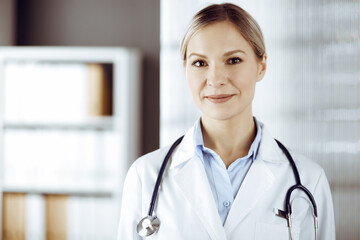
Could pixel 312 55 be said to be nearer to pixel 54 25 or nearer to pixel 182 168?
pixel 182 168

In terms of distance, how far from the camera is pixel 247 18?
1.01 meters

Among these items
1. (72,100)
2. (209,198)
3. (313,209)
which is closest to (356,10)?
(313,209)

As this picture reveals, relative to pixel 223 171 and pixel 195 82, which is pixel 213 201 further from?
pixel 195 82

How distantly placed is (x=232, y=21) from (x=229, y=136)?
306 millimetres

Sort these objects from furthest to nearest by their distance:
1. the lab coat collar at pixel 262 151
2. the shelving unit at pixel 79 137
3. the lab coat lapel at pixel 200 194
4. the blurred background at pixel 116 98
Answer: the shelving unit at pixel 79 137 → the blurred background at pixel 116 98 → the lab coat collar at pixel 262 151 → the lab coat lapel at pixel 200 194

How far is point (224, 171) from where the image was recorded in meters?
1.04

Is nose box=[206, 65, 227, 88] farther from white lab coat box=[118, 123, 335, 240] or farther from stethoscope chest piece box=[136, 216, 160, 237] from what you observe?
stethoscope chest piece box=[136, 216, 160, 237]

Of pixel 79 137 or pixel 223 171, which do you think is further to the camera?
pixel 79 137

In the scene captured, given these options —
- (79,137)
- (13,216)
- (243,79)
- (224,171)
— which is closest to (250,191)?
(224,171)

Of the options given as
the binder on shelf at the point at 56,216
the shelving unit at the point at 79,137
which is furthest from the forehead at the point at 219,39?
the binder on shelf at the point at 56,216

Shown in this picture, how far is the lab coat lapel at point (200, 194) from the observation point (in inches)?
38.1

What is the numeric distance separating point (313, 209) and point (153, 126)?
169 centimetres

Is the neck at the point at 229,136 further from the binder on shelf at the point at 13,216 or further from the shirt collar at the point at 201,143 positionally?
the binder on shelf at the point at 13,216

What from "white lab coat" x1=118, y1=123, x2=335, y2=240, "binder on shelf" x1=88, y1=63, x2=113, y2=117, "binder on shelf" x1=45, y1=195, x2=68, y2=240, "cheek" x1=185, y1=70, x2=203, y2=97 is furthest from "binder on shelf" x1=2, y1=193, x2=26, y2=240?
"cheek" x1=185, y1=70, x2=203, y2=97
